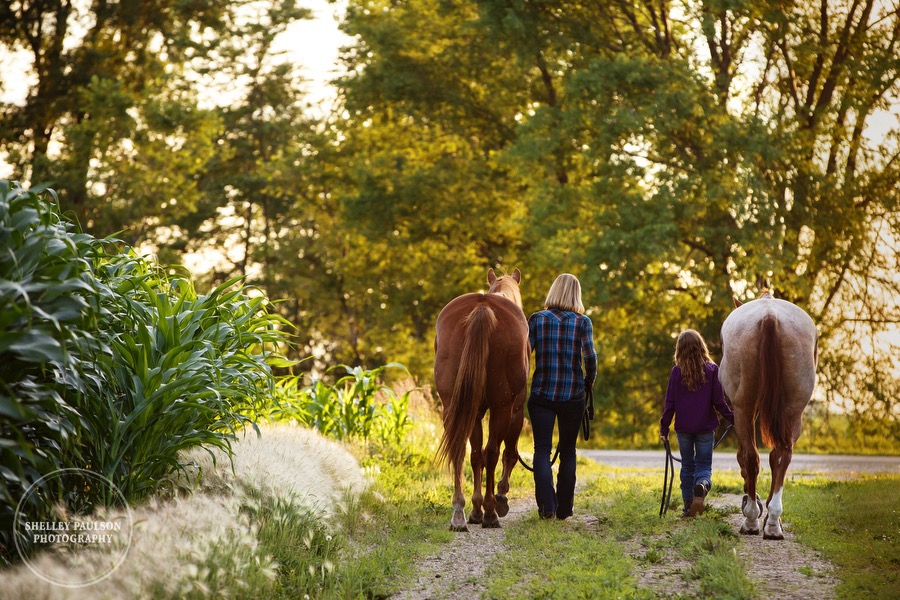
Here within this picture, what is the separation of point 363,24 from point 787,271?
44.1ft

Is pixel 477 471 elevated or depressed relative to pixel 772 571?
elevated

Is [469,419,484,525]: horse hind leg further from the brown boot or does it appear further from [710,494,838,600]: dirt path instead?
[710,494,838,600]: dirt path

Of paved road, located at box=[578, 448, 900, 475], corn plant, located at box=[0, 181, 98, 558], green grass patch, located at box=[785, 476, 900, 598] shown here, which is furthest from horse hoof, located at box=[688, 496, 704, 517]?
paved road, located at box=[578, 448, 900, 475]

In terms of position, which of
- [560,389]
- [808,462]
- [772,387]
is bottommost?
[808,462]

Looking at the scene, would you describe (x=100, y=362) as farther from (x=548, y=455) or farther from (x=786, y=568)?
(x=786, y=568)

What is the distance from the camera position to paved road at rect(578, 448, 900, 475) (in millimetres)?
11938

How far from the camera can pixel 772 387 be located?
6.43m

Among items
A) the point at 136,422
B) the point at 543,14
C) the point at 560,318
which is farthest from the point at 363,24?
the point at 136,422

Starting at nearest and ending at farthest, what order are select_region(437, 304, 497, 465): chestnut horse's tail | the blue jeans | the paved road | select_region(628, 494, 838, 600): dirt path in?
1. select_region(628, 494, 838, 600): dirt path
2. select_region(437, 304, 497, 465): chestnut horse's tail
3. the blue jeans
4. the paved road

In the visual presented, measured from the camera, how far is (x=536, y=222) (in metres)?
18.5

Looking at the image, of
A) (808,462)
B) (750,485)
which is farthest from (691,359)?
(808,462)

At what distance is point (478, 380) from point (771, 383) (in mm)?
2247

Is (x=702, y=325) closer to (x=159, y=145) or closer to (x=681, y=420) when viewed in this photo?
(x=681, y=420)

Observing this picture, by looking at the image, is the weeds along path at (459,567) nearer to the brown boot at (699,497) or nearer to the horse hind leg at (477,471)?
the horse hind leg at (477,471)
